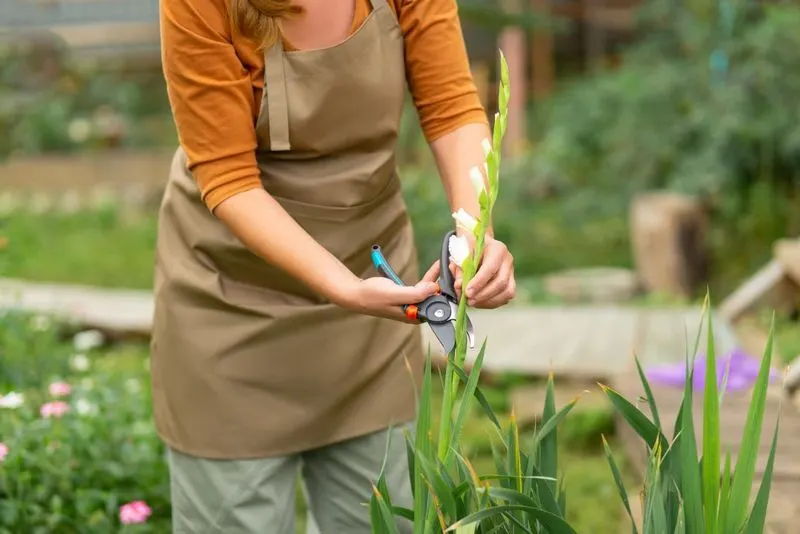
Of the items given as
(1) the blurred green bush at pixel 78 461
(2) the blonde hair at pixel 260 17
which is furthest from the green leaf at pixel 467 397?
(1) the blurred green bush at pixel 78 461

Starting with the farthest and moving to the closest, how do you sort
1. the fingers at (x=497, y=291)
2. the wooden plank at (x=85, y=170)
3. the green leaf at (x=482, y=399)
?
the wooden plank at (x=85, y=170) → the fingers at (x=497, y=291) → the green leaf at (x=482, y=399)

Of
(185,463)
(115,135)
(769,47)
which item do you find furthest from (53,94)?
(185,463)

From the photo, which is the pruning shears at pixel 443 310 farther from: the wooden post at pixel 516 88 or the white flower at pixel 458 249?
the wooden post at pixel 516 88

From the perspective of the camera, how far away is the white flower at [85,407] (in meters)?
2.84

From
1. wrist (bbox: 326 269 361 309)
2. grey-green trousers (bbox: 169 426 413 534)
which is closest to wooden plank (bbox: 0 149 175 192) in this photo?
grey-green trousers (bbox: 169 426 413 534)

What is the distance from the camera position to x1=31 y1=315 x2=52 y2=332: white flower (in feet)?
12.3

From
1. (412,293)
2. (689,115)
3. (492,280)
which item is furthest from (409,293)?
(689,115)

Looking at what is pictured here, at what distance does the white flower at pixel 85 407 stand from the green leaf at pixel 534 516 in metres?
1.68

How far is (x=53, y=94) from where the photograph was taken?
35.9 feet

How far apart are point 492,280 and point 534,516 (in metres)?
0.29

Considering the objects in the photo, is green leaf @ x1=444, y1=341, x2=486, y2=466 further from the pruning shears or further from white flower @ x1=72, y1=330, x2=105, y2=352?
white flower @ x1=72, y1=330, x2=105, y2=352

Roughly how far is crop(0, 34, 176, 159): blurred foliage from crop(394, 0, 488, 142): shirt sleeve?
354 inches

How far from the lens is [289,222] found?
63.6 inches

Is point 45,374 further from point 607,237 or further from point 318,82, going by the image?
point 607,237
